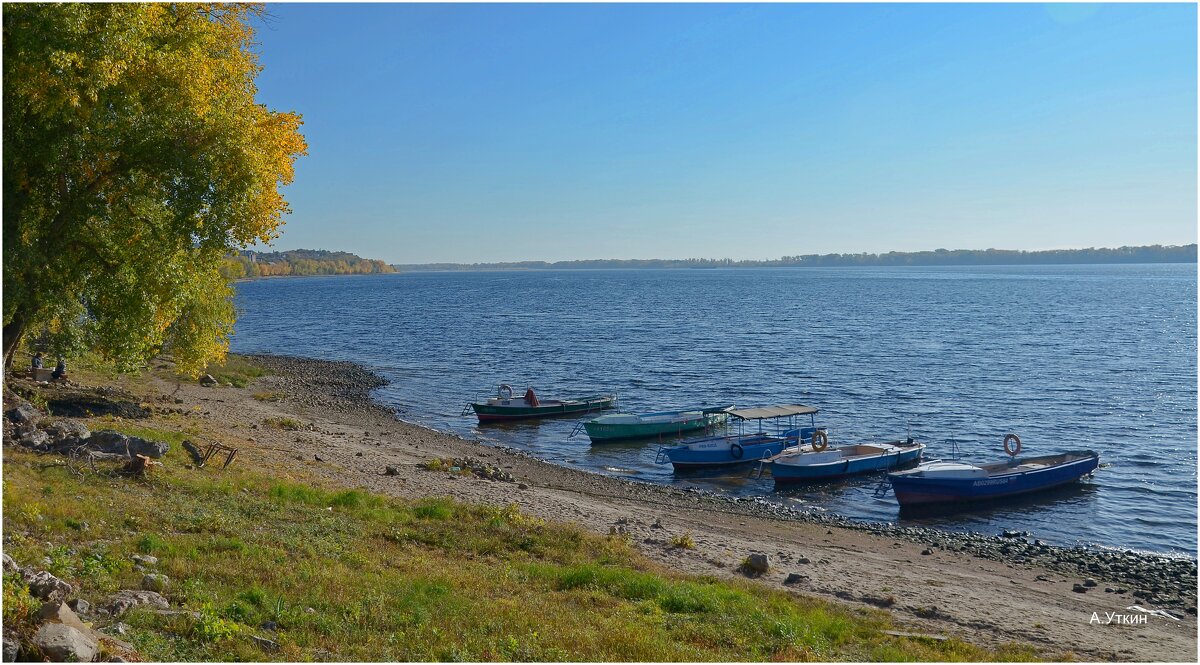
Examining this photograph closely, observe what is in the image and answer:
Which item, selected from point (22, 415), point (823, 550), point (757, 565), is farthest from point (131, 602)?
point (823, 550)

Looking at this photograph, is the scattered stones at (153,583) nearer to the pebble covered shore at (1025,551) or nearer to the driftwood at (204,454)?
the driftwood at (204,454)

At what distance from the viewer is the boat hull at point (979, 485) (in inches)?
1166

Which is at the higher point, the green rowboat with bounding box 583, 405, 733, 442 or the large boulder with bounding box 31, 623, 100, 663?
the large boulder with bounding box 31, 623, 100, 663

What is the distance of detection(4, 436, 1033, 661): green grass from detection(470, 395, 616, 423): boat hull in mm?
26209

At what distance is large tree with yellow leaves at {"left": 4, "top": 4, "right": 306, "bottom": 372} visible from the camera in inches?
636

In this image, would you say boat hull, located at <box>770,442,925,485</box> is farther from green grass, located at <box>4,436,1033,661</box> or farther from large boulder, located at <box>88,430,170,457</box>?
large boulder, located at <box>88,430,170,457</box>

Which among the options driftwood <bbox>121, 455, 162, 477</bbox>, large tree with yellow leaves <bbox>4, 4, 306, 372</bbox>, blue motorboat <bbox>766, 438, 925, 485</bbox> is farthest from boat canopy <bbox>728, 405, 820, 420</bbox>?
driftwood <bbox>121, 455, 162, 477</bbox>

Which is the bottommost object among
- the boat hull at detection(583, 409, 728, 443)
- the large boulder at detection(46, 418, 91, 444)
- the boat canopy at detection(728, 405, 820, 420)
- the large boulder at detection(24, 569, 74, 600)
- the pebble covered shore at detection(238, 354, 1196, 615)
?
the pebble covered shore at detection(238, 354, 1196, 615)

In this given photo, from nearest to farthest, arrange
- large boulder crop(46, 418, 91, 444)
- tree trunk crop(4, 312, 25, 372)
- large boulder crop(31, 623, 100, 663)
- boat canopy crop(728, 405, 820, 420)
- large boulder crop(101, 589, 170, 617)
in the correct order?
large boulder crop(31, 623, 100, 663), large boulder crop(101, 589, 170, 617), tree trunk crop(4, 312, 25, 372), large boulder crop(46, 418, 91, 444), boat canopy crop(728, 405, 820, 420)

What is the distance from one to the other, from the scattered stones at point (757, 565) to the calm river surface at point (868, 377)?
11.4 m

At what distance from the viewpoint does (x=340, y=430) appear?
37969mm

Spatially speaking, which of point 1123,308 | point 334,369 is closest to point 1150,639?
point 334,369

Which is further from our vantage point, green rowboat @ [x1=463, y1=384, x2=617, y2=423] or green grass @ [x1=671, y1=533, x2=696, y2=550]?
green rowboat @ [x1=463, y1=384, x2=617, y2=423]

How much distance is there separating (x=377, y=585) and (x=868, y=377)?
50220 millimetres
